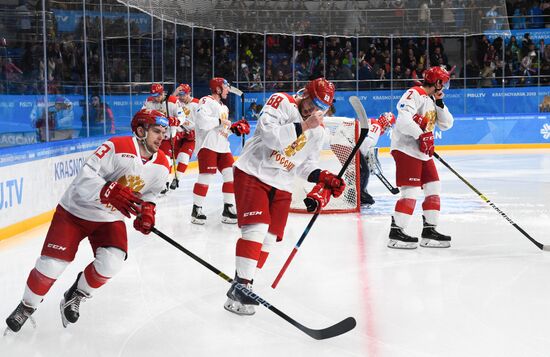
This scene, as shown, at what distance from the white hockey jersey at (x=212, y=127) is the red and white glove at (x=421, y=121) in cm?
193

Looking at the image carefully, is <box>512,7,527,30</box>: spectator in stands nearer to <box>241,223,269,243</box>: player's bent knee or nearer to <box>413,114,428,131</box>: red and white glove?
<box>413,114,428,131</box>: red and white glove

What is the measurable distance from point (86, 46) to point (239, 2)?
563 cm

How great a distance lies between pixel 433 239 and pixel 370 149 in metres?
2.16

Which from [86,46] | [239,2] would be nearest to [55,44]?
[86,46]

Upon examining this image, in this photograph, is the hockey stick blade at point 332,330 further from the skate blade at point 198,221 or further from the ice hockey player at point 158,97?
the ice hockey player at point 158,97

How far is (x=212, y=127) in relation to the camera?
680 cm

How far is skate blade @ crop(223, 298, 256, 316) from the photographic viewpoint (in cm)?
382

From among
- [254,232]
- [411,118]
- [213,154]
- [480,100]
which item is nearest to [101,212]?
[254,232]

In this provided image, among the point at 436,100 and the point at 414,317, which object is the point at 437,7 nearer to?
the point at 436,100

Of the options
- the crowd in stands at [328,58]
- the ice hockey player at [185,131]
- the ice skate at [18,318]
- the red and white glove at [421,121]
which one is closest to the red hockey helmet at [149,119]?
the ice skate at [18,318]

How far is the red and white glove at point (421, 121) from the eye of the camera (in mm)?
5434

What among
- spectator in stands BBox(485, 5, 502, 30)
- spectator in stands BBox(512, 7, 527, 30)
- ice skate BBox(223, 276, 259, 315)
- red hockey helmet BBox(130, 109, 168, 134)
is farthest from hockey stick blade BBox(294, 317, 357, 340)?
spectator in stands BBox(512, 7, 527, 30)

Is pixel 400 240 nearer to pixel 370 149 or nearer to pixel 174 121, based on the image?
pixel 370 149

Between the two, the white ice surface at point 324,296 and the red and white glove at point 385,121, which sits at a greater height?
the red and white glove at point 385,121
